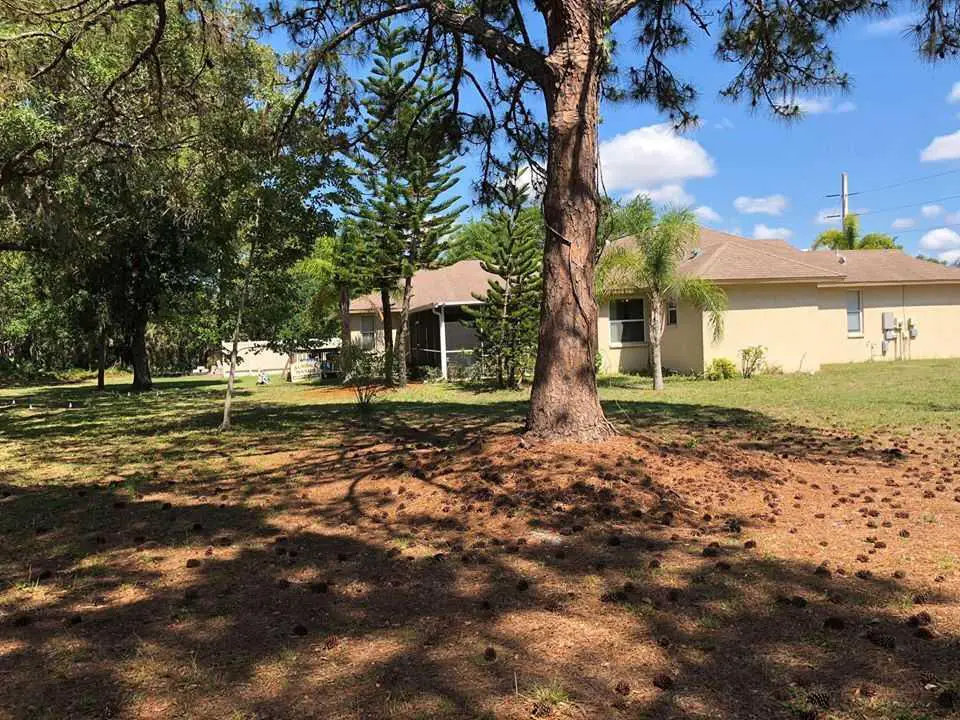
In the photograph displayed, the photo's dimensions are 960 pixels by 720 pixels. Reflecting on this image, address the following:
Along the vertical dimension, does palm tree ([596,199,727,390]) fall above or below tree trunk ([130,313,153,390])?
above

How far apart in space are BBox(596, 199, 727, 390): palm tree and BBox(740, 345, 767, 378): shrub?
94 cm

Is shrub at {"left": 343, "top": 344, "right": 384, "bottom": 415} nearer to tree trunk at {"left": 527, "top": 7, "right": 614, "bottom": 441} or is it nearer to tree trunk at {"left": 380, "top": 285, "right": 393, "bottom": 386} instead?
tree trunk at {"left": 380, "top": 285, "right": 393, "bottom": 386}

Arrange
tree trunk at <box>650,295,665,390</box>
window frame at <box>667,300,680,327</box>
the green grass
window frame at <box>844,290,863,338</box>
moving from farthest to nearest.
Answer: window frame at <box>844,290,863,338</box> → window frame at <box>667,300,680,327</box> → tree trunk at <box>650,295,665,390</box> → the green grass

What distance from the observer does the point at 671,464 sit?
591 centimetres

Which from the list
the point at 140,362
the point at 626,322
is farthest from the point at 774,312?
the point at 140,362

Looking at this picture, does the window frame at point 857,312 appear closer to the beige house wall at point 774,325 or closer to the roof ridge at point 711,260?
the beige house wall at point 774,325

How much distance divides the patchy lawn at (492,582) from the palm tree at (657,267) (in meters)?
8.01

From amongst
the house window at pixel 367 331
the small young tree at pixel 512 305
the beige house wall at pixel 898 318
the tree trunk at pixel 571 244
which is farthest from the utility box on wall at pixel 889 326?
the tree trunk at pixel 571 244

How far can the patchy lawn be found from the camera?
2.59 m

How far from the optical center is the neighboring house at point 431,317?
23984 mm

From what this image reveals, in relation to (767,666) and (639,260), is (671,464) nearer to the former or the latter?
(767,666)

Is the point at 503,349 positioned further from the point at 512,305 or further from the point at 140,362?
the point at 140,362

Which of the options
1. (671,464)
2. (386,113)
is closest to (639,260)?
(386,113)

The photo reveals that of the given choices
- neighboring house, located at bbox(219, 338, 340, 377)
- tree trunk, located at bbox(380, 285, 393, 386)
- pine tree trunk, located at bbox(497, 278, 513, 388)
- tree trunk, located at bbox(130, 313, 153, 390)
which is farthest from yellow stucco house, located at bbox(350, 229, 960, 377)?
tree trunk, located at bbox(130, 313, 153, 390)
